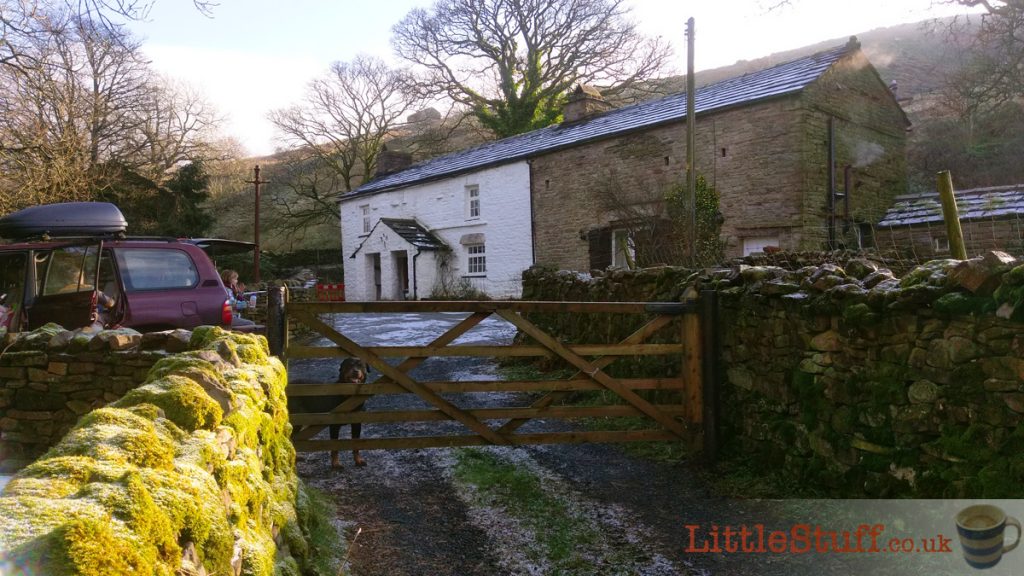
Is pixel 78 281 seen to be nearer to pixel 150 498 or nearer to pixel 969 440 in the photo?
pixel 150 498

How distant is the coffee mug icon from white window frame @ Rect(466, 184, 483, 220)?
21815mm

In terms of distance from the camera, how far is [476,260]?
81.0ft

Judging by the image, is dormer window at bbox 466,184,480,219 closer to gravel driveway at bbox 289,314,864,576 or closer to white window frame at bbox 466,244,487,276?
white window frame at bbox 466,244,487,276

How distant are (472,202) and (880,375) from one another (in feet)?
70.6

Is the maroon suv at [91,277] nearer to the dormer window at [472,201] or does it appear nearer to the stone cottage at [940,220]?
the stone cottage at [940,220]

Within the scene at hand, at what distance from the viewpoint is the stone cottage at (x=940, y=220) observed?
1300 cm

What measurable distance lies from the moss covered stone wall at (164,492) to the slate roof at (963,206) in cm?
1273

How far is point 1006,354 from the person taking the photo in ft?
10.8

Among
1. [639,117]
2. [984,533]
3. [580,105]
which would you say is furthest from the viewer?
[580,105]

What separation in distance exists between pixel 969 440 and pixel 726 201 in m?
13.6

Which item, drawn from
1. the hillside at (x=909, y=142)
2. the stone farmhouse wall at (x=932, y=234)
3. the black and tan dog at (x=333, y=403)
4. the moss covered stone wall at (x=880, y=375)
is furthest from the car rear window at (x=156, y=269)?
the hillside at (x=909, y=142)

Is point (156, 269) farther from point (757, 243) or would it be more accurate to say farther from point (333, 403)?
point (757, 243)

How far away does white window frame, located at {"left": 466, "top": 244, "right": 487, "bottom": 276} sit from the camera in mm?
24344

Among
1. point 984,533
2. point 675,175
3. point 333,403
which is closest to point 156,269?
point 333,403
